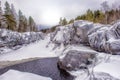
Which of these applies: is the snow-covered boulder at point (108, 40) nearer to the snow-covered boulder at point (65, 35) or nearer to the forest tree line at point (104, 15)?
the snow-covered boulder at point (65, 35)

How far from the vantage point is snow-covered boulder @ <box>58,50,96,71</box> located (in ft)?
94.4

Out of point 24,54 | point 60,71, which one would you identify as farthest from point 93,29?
point 24,54

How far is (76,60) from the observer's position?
3005 centimetres

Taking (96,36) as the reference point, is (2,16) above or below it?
above

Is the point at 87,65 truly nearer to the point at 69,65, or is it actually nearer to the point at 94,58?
the point at 94,58

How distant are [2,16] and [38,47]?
19.9 meters

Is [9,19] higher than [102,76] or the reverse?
higher

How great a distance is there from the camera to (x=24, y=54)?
51.0m

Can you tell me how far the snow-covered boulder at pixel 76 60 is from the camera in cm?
2879

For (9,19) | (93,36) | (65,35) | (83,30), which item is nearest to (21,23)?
(9,19)

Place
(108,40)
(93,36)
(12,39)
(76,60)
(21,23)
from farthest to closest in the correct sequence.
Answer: (21,23) → (12,39) → (93,36) → (76,60) → (108,40)

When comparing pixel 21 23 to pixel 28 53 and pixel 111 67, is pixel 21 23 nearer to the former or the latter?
pixel 28 53

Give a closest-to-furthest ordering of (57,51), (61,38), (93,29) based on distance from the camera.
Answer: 1. (93,29)
2. (57,51)
3. (61,38)

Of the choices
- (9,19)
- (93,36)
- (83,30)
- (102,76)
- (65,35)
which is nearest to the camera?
(102,76)
